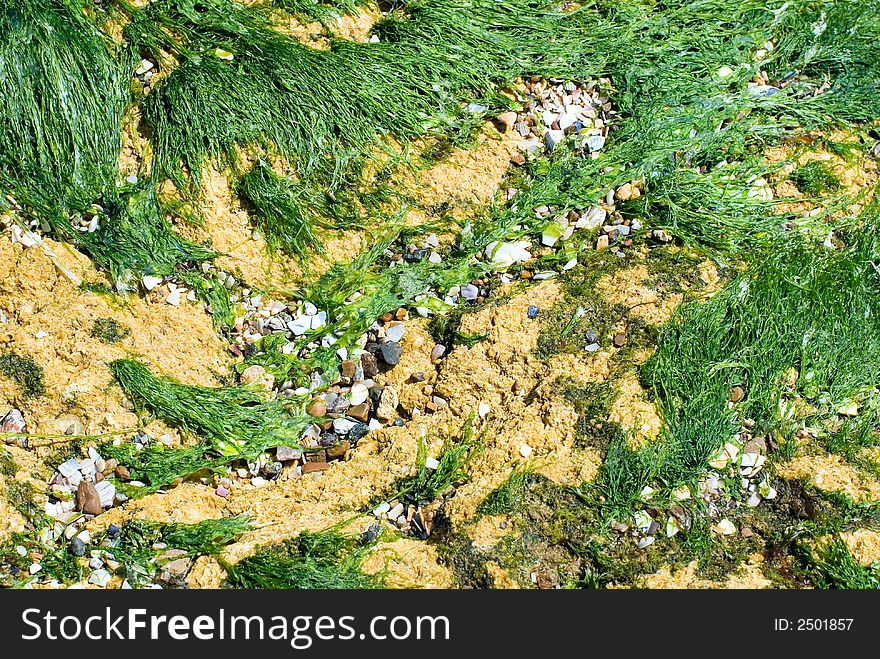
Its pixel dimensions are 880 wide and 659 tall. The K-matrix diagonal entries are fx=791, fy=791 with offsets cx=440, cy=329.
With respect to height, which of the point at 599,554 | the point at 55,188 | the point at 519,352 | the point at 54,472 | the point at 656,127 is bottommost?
the point at 599,554

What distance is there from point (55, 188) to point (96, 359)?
105cm

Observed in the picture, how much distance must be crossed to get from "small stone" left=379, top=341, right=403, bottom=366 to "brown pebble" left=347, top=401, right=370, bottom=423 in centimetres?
25

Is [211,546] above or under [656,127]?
under

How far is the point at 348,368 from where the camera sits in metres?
4.19

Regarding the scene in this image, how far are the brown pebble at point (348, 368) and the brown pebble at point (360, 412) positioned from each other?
0.18 m

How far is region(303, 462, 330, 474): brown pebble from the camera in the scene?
3.90m

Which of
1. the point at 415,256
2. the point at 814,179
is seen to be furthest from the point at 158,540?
the point at 814,179

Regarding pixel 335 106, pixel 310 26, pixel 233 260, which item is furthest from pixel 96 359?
pixel 310 26

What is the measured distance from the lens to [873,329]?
159 inches

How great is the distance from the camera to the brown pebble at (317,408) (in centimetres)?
410

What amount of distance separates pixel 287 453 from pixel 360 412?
1.37 feet

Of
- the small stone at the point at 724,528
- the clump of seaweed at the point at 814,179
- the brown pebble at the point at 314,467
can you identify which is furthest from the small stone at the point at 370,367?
the clump of seaweed at the point at 814,179

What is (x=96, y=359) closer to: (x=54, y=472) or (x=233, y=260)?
(x=54, y=472)

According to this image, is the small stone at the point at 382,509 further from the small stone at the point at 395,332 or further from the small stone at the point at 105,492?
the small stone at the point at 105,492
